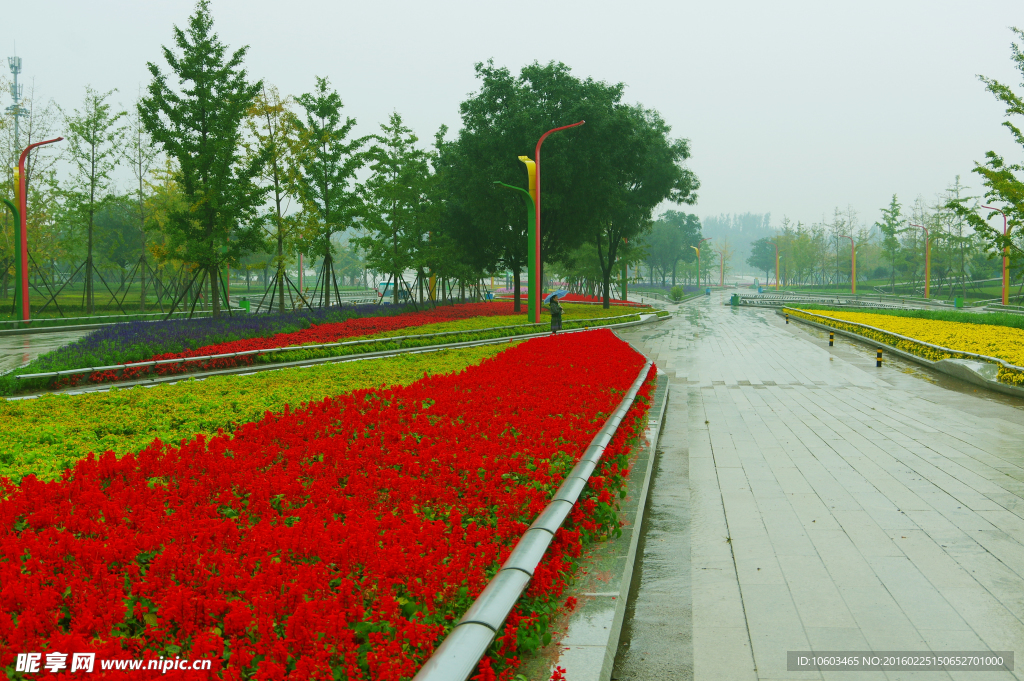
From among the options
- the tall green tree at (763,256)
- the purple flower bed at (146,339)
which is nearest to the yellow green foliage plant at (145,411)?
the purple flower bed at (146,339)

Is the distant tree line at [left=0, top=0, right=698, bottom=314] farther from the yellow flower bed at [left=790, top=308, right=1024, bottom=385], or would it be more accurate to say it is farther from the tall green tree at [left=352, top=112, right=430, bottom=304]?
the yellow flower bed at [left=790, top=308, right=1024, bottom=385]

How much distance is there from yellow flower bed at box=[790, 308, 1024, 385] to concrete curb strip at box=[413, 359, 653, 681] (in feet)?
38.3

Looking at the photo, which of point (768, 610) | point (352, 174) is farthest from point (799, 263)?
point (768, 610)

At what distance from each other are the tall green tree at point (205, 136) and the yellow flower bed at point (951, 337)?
67.7 feet

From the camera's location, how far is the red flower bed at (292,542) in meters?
2.82

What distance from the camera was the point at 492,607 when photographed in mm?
3160

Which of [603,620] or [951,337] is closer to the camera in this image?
[603,620]

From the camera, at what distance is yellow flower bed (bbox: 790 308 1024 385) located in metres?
14.7

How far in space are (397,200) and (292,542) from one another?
34.1 meters

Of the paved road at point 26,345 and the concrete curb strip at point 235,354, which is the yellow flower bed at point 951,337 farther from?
the paved road at point 26,345

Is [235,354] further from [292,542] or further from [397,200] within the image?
Result: [397,200]

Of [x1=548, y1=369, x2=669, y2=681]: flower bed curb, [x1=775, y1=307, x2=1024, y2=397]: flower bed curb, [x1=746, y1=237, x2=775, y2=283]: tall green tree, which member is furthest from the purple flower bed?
[x1=746, y1=237, x2=775, y2=283]: tall green tree

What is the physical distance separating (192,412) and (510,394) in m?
3.82

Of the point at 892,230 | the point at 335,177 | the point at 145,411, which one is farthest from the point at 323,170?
the point at 892,230
